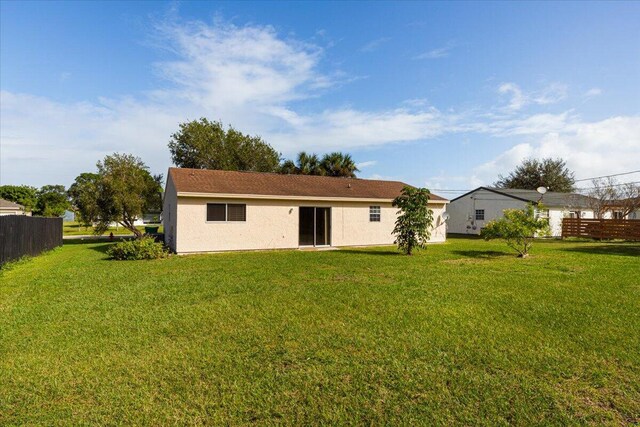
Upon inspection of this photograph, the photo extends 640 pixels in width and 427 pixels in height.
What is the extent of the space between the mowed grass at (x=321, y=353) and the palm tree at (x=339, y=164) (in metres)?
23.3

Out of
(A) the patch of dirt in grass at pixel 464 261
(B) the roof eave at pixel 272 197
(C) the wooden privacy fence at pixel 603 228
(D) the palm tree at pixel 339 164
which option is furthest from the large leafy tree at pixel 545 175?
(A) the patch of dirt in grass at pixel 464 261

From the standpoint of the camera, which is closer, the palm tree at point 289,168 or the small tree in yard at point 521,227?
the small tree in yard at point 521,227

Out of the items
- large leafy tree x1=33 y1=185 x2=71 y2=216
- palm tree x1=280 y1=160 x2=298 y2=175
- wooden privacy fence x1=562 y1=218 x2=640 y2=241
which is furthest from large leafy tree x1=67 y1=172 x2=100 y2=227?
large leafy tree x1=33 y1=185 x2=71 y2=216

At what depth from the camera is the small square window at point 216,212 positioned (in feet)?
48.8

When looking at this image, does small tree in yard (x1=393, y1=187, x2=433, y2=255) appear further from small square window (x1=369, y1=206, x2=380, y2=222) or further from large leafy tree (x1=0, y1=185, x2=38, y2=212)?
large leafy tree (x1=0, y1=185, x2=38, y2=212)

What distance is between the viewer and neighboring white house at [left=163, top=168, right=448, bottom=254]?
14602mm

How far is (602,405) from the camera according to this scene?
2994 mm

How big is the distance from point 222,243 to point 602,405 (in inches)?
550

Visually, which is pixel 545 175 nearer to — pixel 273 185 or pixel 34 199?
pixel 273 185

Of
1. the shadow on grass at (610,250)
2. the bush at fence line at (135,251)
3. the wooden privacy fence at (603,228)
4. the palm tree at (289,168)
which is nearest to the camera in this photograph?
the bush at fence line at (135,251)

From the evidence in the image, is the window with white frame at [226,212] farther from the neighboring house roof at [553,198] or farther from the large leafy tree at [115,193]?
the neighboring house roof at [553,198]

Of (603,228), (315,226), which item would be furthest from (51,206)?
(603,228)

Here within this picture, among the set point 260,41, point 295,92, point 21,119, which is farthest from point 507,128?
point 21,119

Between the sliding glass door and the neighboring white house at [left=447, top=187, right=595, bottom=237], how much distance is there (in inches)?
655
